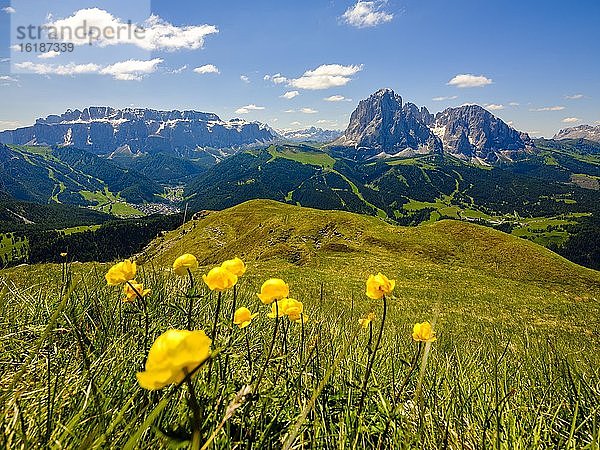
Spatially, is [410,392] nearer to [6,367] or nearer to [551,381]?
[551,381]

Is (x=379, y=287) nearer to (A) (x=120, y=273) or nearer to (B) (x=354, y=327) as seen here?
(A) (x=120, y=273)

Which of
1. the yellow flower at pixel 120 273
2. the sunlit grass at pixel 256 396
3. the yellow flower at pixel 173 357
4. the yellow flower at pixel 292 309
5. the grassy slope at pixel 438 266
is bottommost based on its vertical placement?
the grassy slope at pixel 438 266

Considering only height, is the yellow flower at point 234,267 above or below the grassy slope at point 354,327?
above

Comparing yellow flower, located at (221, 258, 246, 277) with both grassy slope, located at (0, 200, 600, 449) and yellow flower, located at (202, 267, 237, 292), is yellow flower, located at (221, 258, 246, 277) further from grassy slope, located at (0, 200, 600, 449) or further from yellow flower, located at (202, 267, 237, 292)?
grassy slope, located at (0, 200, 600, 449)

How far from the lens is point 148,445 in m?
1.80

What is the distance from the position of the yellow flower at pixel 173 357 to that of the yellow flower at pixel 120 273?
2126mm

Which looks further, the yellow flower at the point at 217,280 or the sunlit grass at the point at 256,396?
the yellow flower at the point at 217,280

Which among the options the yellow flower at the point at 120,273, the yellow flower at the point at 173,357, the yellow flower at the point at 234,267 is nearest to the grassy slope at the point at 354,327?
the yellow flower at the point at 173,357

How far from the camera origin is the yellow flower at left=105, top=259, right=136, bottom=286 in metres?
2.96

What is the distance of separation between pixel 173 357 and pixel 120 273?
7.25ft

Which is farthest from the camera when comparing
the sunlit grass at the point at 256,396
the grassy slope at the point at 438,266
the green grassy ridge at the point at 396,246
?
the green grassy ridge at the point at 396,246

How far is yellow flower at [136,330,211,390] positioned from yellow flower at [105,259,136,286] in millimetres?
2126

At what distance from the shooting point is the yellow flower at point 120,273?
2963 mm

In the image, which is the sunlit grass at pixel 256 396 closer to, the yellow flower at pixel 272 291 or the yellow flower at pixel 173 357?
the yellow flower at pixel 173 357
